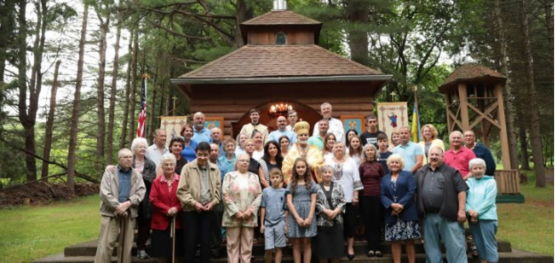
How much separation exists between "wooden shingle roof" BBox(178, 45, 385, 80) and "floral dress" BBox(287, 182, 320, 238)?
237 inches

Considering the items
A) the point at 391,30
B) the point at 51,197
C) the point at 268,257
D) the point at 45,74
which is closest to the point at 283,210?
the point at 268,257

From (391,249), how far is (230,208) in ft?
8.01

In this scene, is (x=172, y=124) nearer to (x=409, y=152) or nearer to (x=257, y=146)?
(x=257, y=146)

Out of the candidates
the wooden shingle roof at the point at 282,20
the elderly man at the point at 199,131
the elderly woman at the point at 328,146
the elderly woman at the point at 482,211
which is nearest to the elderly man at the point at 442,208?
the elderly woman at the point at 482,211

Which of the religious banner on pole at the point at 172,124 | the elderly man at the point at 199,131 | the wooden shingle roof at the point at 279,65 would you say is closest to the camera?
the elderly man at the point at 199,131

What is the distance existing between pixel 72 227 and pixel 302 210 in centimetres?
778

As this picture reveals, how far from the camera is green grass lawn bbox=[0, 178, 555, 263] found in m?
7.81

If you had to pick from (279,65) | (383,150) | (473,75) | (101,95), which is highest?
(101,95)

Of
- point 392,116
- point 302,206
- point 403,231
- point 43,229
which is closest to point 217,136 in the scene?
point 302,206

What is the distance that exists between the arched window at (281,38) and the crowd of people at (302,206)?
27.5 ft

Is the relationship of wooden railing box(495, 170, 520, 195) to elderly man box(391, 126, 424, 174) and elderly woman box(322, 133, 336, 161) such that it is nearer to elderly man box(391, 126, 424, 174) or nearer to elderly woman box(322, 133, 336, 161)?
elderly man box(391, 126, 424, 174)

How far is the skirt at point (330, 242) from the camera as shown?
541cm

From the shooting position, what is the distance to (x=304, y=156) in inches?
241

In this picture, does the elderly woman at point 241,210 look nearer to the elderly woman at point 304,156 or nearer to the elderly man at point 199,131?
the elderly woman at point 304,156
